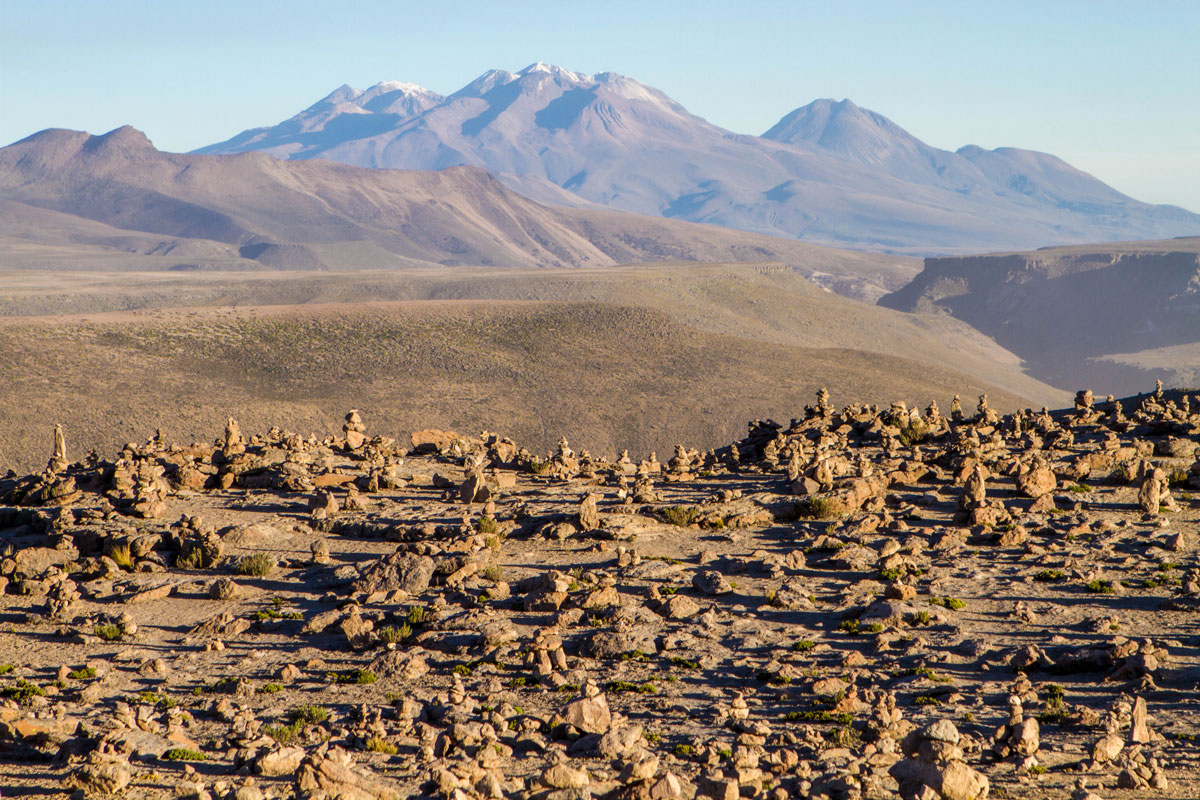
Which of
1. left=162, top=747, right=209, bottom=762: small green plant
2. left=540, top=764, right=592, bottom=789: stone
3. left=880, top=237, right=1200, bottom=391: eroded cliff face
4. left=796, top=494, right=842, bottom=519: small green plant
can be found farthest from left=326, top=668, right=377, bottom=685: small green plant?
left=880, top=237, right=1200, bottom=391: eroded cliff face

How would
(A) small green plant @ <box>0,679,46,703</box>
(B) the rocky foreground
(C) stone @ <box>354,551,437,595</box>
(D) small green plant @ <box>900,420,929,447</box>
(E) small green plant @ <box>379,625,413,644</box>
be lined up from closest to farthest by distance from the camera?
1. (B) the rocky foreground
2. (A) small green plant @ <box>0,679,46,703</box>
3. (E) small green plant @ <box>379,625,413,644</box>
4. (C) stone @ <box>354,551,437,595</box>
5. (D) small green plant @ <box>900,420,929,447</box>

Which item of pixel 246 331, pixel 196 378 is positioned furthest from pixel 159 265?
pixel 196 378

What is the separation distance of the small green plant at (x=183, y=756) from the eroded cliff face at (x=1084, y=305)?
4965 inches

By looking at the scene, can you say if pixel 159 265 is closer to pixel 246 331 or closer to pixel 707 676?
pixel 246 331

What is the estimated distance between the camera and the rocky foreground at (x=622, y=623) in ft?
41.2

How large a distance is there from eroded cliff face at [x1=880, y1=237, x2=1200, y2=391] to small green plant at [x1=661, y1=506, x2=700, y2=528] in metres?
112

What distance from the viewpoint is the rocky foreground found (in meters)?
12.6

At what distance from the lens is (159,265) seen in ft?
614

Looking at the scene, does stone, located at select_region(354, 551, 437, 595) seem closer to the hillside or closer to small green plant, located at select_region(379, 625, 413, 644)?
small green plant, located at select_region(379, 625, 413, 644)

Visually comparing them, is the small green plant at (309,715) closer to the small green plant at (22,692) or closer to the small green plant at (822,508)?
the small green plant at (22,692)

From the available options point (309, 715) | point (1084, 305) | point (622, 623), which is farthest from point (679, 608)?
point (1084, 305)

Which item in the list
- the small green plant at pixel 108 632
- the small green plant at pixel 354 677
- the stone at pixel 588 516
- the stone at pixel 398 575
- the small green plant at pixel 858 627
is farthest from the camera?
the stone at pixel 588 516

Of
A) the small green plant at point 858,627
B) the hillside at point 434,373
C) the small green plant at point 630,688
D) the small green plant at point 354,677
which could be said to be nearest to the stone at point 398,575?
the small green plant at point 354,677

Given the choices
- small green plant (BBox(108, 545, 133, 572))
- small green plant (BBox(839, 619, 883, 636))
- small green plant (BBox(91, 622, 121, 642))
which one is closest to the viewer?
small green plant (BBox(839, 619, 883, 636))
